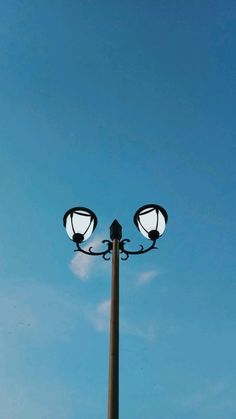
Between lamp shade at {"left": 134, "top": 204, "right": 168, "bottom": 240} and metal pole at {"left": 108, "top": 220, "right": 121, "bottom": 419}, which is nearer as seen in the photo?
metal pole at {"left": 108, "top": 220, "right": 121, "bottom": 419}

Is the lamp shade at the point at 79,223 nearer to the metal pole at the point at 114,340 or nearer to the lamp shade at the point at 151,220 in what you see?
the metal pole at the point at 114,340

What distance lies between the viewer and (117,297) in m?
5.20

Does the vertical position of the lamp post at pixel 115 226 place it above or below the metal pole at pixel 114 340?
above

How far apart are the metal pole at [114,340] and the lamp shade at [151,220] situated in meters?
0.39

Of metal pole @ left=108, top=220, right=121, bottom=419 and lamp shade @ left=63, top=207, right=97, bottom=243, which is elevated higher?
lamp shade @ left=63, top=207, right=97, bottom=243

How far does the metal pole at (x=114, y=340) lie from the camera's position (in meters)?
4.33

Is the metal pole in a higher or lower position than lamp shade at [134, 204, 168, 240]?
lower

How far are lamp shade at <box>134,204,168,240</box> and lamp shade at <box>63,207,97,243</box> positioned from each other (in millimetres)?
670

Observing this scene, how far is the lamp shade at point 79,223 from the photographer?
238 inches

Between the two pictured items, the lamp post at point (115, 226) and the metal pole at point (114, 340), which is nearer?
the metal pole at point (114, 340)

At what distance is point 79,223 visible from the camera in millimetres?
6078

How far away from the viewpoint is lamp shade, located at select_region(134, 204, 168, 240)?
19.8 feet

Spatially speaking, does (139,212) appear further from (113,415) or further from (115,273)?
(113,415)

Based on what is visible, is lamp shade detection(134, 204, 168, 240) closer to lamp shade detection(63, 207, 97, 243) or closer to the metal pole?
the metal pole
